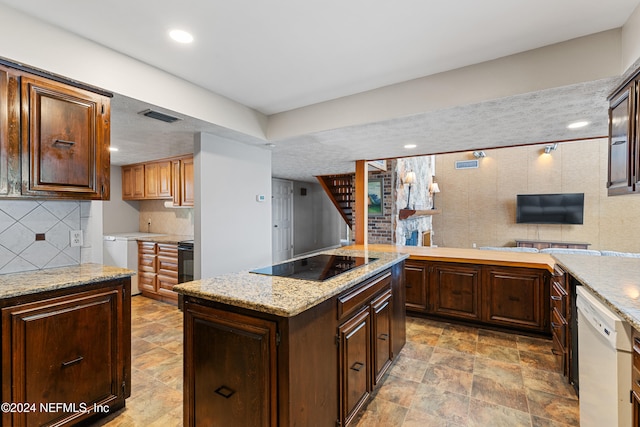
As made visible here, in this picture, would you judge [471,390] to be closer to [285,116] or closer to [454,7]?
[454,7]

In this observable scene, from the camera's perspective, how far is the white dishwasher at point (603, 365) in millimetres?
1243

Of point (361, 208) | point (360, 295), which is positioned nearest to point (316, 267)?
point (360, 295)

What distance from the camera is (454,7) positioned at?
1.66 metres

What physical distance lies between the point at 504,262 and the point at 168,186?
4.72m

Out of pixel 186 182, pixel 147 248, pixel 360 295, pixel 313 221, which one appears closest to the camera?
pixel 360 295

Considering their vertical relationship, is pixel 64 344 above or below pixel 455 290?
above

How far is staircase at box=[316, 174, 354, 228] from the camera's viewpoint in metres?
7.21

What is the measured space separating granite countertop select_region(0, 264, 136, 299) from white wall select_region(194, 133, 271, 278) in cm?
109

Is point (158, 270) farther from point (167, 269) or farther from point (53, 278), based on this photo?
point (53, 278)

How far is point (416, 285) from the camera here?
366 cm

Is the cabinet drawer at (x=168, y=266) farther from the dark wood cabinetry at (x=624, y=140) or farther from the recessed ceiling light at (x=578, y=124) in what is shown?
the recessed ceiling light at (x=578, y=124)

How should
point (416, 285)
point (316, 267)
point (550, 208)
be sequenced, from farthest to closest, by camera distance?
point (550, 208), point (416, 285), point (316, 267)

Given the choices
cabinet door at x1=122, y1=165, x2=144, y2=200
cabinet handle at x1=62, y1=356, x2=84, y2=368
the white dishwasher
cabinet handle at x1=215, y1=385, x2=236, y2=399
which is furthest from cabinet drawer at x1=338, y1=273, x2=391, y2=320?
cabinet door at x1=122, y1=165, x2=144, y2=200

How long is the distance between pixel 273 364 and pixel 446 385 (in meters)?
1.68
